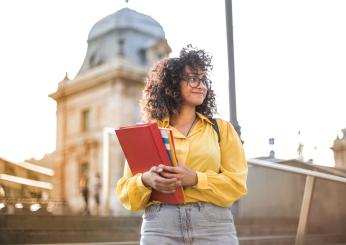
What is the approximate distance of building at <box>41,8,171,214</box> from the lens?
17.9 metres

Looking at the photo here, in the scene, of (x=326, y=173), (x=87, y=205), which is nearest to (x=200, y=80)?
(x=326, y=173)

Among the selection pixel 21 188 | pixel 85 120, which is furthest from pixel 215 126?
pixel 85 120

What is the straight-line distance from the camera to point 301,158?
236 inches

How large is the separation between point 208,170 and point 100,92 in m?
16.7

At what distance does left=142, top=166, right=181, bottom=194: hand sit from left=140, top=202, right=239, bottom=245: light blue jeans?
123 mm

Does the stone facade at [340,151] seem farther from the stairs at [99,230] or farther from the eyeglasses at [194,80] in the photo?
the eyeglasses at [194,80]

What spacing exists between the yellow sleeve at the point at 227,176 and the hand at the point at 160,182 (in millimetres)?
115

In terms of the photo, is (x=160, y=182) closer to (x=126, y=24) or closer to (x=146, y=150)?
(x=146, y=150)

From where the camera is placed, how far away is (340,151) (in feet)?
20.3

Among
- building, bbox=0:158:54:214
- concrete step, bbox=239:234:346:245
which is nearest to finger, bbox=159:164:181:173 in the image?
concrete step, bbox=239:234:346:245

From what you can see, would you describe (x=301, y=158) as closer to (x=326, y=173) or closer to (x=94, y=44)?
(x=326, y=173)

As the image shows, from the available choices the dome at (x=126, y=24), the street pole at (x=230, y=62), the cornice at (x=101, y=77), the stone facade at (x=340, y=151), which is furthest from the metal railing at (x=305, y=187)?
the dome at (x=126, y=24)

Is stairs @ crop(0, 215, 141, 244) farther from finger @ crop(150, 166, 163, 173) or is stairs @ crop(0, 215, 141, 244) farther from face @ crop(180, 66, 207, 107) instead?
finger @ crop(150, 166, 163, 173)

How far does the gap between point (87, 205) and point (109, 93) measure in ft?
17.5
